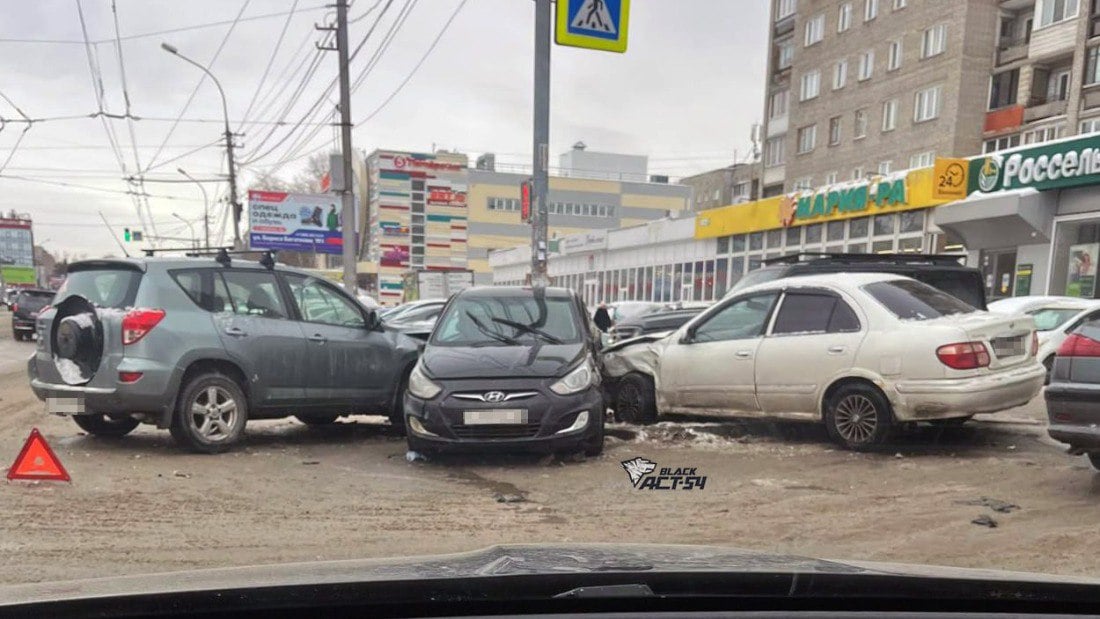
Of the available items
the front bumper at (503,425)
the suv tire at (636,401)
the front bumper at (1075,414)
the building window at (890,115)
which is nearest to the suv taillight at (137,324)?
the front bumper at (503,425)

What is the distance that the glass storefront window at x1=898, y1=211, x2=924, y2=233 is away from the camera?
22.5 metres

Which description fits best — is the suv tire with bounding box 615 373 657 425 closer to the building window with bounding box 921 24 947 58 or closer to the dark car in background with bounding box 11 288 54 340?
the dark car in background with bounding box 11 288 54 340

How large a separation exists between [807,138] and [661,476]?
1374 inches

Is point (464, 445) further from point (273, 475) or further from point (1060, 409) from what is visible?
point (1060, 409)

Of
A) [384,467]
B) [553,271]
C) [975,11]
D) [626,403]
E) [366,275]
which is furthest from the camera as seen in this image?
[366,275]

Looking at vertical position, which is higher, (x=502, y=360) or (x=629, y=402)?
(x=502, y=360)

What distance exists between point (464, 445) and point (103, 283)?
11.6 feet

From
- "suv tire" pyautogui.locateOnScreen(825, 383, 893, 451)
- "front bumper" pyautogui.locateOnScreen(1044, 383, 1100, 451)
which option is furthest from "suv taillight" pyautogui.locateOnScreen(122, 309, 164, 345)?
"front bumper" pyautogui.locateOnScreen(1044, 383, 1100, 451)

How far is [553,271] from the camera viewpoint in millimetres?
49594

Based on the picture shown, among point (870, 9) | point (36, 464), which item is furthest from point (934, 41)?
point (36, 464)

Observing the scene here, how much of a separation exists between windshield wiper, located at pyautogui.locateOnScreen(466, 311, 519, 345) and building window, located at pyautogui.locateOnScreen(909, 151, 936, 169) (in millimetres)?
28574

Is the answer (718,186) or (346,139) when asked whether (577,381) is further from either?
(718,186)

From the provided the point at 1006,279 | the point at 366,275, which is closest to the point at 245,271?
the point at 1006,279

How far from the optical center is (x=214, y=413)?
6.76 m
